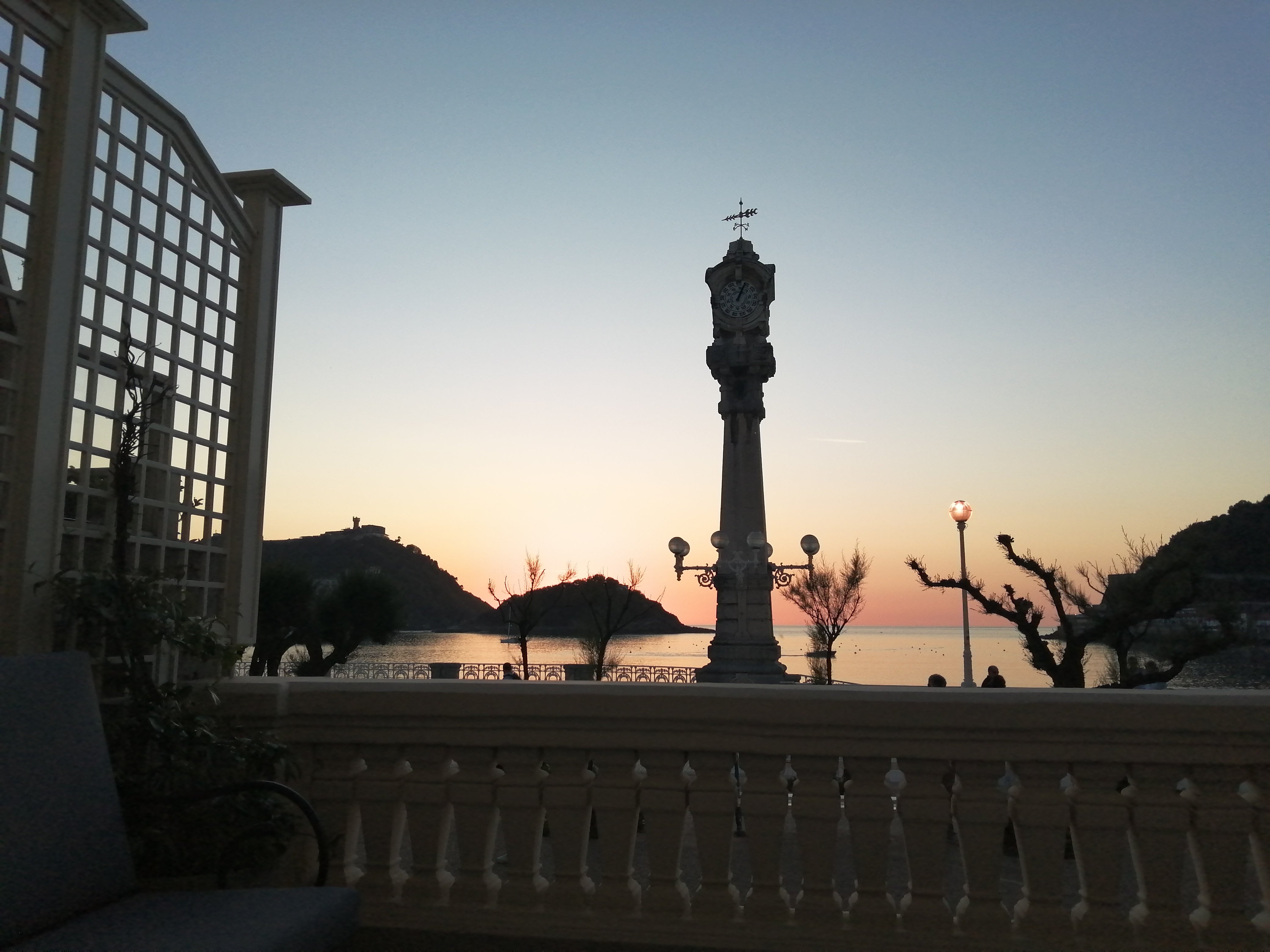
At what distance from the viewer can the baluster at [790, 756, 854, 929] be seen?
239cm

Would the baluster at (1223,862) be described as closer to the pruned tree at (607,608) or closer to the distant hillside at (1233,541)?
the distant hillside at (1233,541)

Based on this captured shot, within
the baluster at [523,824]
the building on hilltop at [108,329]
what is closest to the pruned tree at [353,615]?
the building on hilltop at [108,329]

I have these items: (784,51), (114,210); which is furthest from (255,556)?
(784,51)

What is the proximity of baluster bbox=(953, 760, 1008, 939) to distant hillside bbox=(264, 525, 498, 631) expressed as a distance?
20.5 metres

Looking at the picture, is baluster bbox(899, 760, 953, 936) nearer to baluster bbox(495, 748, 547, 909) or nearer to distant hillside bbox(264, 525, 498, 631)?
baluster bbox(495, 748, 547, 909)

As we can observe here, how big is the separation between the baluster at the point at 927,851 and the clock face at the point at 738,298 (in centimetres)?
1906

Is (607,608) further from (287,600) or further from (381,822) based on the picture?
(381,822)

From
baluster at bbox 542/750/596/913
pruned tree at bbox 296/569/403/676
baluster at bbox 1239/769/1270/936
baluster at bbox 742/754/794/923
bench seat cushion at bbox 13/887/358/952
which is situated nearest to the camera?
bench seat cushion at bbox 13/887/358/952

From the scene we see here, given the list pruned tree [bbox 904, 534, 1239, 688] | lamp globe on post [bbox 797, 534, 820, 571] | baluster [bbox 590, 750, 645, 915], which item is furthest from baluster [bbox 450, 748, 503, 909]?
lamp globe on post [bbox 797, 534, 820, 571]

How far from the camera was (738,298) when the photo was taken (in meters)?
20.9

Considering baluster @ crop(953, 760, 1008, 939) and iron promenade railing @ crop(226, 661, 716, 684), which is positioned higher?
baluster @ crop(953, 760, 1008, 939)

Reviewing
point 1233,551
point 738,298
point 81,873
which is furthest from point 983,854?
point 738,298

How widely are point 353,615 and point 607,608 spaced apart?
23.7ft

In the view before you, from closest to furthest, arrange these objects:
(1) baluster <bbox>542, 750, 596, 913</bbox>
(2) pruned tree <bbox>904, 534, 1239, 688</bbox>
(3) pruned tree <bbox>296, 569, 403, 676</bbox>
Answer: (1) baluster <bbox>542, 750, 596, 913</bbox>, (2) pruned tree <bbox>904, 534, 1239, 688</bbox>, (3) pruned tree <bbox>296, 569, 403, 676</bbox>
